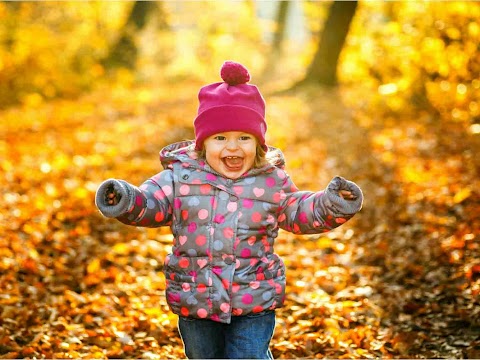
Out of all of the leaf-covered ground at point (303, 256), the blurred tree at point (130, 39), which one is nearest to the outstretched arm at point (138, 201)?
the leaf-covered ground at point (303, 256)

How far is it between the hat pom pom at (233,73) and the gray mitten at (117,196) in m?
0.83

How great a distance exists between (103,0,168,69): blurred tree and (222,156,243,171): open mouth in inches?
601

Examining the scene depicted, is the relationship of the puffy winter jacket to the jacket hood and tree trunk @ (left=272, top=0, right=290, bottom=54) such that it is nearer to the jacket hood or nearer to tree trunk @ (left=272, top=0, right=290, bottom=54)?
the jacket hood

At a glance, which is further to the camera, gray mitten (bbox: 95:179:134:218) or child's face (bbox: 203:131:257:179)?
child's face (bbox: 203:131:257:179)

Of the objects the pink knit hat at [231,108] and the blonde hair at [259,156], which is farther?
the blonde hair at [259,156]

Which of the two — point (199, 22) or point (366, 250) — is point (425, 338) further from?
point (199, 22)

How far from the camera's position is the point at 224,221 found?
305cm

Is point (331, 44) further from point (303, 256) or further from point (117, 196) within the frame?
point (117, 196)

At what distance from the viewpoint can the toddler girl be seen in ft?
9.88

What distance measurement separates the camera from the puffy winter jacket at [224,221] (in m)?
3.00

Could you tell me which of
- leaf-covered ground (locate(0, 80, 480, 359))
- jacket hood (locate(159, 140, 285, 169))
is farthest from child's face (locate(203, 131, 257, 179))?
leaf-covered ground (locate(0, 80, 480, 359))

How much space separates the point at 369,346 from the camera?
165 inches

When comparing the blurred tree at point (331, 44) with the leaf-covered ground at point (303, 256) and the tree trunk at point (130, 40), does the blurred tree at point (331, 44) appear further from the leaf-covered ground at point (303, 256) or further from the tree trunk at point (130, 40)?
the tree trunk at point (130, 40)

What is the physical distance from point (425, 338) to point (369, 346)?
0.43 metres
